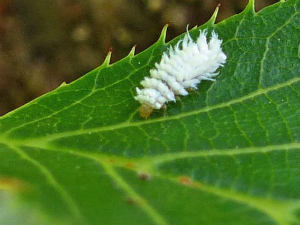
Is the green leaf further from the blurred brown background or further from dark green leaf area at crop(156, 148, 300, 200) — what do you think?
the blurred brown background

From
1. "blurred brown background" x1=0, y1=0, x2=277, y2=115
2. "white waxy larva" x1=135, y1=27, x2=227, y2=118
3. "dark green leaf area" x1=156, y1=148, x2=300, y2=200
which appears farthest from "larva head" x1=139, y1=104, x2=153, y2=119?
"blurred brown background" x1=0, y1=0, x2=277, y2=115

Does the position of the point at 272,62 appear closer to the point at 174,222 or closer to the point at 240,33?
the point at 240,33

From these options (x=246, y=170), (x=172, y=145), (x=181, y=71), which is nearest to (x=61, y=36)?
(x=181, y=71)

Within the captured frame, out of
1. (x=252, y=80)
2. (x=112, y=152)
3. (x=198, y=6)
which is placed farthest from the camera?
(x=198, y=6)

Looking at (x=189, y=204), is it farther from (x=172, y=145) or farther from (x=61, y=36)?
(x=61, y=36)

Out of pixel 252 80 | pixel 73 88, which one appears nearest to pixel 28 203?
pixel 73 88
